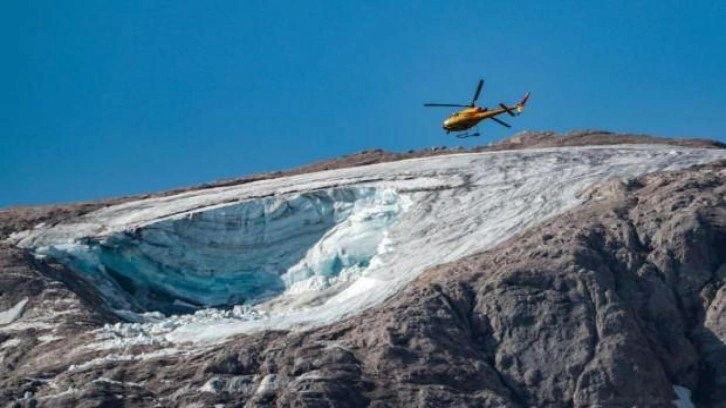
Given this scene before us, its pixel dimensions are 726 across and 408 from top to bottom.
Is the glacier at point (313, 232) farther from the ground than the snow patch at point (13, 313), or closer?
farther from the ground

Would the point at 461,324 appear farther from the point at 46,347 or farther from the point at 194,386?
the point at 46,347

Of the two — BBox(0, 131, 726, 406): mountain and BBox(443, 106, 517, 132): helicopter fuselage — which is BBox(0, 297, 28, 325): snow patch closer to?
BBox(0, 131, 726, 406): mountain

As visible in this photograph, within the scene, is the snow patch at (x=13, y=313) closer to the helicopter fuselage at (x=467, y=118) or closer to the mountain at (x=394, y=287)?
the mountain at (x=394, y=287)

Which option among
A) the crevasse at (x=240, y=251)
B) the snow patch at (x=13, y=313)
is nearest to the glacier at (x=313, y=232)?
the crevasse at (x=240, y=251)

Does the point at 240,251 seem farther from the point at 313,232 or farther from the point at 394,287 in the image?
the point at 394,287

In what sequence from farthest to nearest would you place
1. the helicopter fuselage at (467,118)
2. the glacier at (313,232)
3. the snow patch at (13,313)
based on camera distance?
the helicopter fuselage at (467,118) → the glacier at (313,232) → the snow patch at (13,313)

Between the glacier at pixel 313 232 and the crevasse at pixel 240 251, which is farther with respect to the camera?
the crevasse at pixel 240 251

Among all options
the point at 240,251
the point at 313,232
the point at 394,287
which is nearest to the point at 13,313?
the point at 240,251
